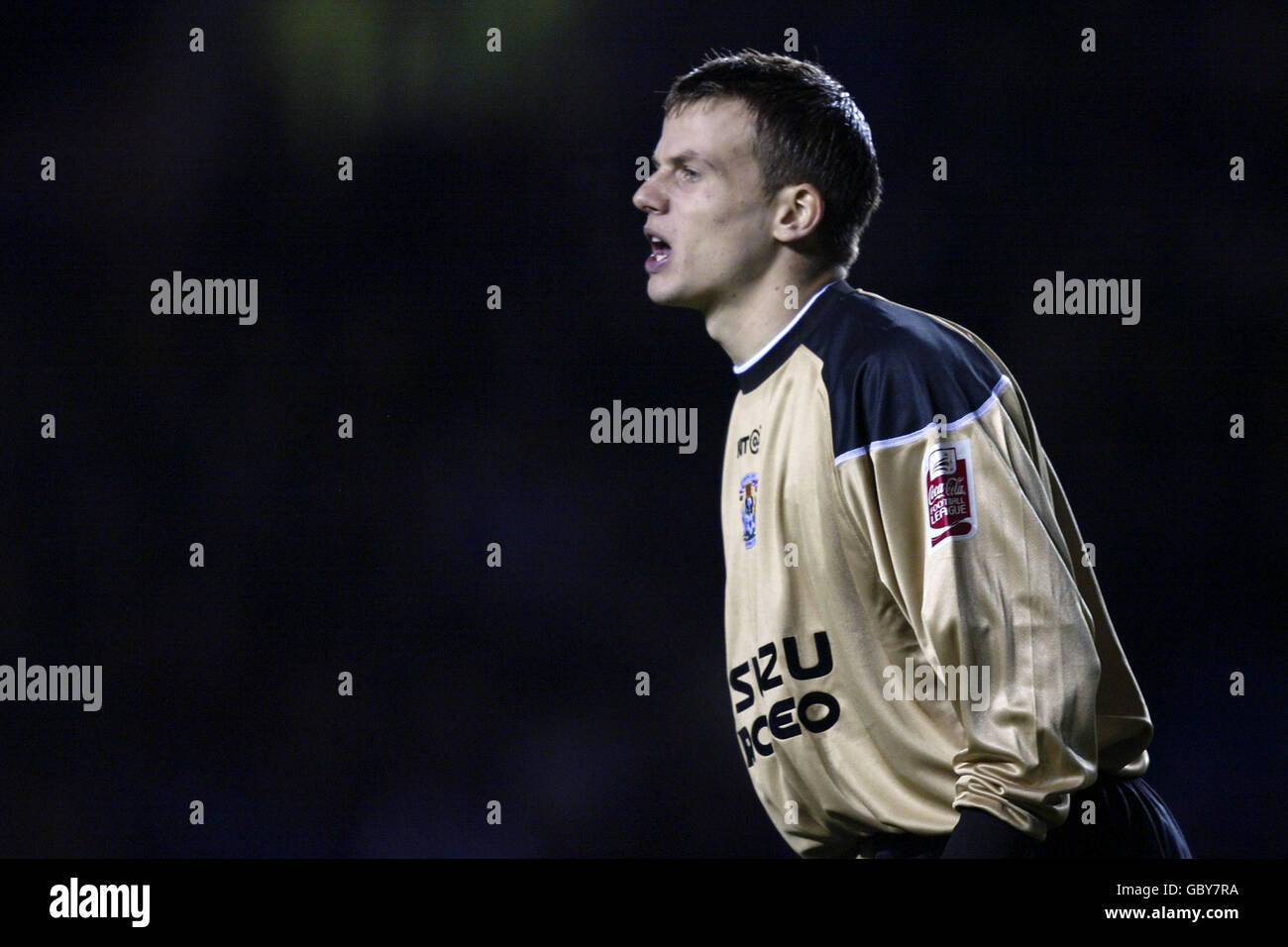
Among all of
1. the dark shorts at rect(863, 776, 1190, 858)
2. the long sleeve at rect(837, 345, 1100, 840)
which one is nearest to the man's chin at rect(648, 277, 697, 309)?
the long sleeve at rect(837, 345, 1100, 840)

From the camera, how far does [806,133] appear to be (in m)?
3.56

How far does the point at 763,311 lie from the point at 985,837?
52.6 inches

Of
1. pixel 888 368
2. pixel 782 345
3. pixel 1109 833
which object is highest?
pixel 782 345

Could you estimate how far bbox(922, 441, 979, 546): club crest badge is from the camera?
296 cm

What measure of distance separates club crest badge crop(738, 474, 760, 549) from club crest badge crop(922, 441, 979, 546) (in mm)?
527

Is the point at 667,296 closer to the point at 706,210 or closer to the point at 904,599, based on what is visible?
the point at 706,210

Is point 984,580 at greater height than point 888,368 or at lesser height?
lesser

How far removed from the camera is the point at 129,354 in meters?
4.05

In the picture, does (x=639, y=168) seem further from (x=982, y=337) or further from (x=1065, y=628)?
(x=1065, y=628)

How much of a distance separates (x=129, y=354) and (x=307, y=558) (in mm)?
759

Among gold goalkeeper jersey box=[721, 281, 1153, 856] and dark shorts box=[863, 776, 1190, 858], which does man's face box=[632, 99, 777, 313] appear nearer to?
gold goalkeeper jersey box=[721, 281, 1153, 856]

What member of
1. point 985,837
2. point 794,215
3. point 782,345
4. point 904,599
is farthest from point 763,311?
point 985,837

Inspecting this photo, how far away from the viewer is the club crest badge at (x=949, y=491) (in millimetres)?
2957
